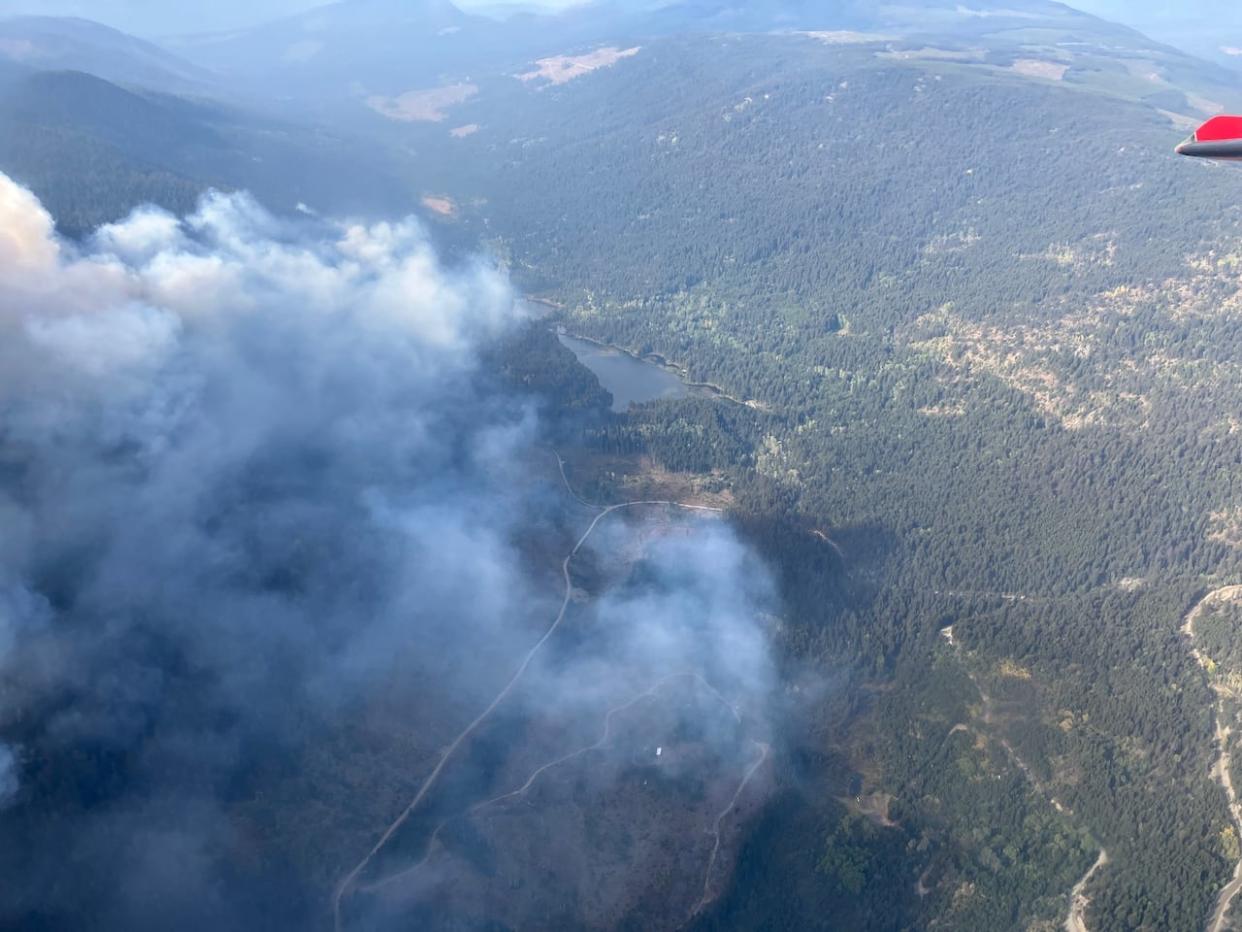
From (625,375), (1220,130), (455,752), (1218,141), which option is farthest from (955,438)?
(455,752)

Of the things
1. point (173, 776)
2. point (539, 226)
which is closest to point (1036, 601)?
point (173, 776)

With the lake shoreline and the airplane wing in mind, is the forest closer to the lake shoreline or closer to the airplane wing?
the lake shoreline

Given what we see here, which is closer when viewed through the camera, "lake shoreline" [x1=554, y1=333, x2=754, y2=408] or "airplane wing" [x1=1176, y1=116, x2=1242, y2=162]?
"airplane wing" [x1=1176, y1=116, x2=1242, y2=162]

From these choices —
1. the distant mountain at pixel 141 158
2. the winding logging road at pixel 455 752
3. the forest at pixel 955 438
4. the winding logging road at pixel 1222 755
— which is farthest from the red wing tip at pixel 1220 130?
the distant mountain at pixel 141 158

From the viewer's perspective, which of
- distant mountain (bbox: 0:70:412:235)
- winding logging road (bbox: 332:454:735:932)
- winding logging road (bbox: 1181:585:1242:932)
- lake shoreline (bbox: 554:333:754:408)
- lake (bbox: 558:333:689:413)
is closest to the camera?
winding logging road (bbox: 1181:585:1242:932)

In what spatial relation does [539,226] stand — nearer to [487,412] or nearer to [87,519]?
[487,412]

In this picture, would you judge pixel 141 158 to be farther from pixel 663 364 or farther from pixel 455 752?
pixel 455 752

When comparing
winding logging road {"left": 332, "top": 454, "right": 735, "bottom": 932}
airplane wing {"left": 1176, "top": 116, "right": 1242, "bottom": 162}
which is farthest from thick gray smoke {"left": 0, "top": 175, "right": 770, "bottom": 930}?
airplane wing {"left": 1176, "top": 116, "right": 1242, "bottom": 162}

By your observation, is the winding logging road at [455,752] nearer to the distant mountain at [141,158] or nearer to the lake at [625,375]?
the lake at [625,375]
